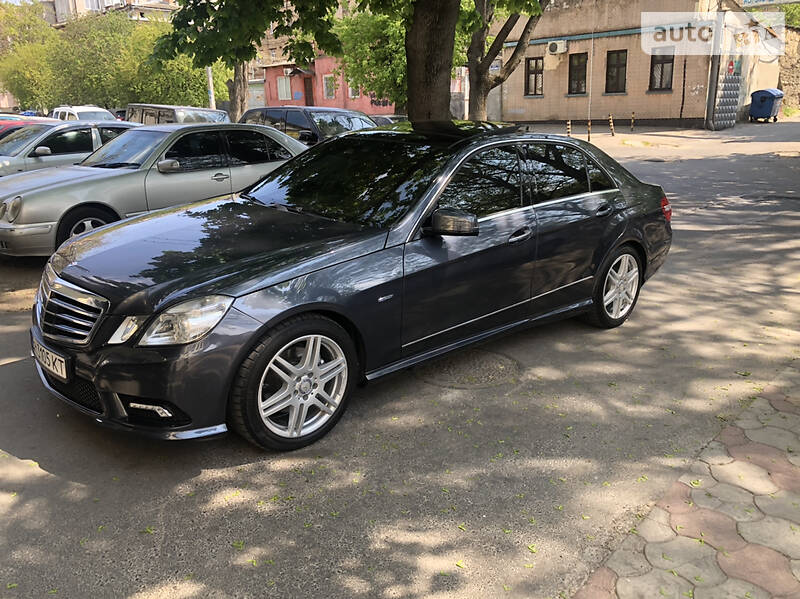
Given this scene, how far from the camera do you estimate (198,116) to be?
61.5ft

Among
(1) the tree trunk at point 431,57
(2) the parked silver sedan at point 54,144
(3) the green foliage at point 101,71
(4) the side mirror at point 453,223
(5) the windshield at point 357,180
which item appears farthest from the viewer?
(3) the green foliage at point 101,71

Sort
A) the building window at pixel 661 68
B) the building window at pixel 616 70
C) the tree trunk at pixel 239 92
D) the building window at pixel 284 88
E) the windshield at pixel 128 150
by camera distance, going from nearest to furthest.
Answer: the windshield at pixel 128 150 < the tree trunk at pixel 239 92 < the building window at pixel 661 68 < the building window at pixel 616 70 < the building window at pixel 284 88

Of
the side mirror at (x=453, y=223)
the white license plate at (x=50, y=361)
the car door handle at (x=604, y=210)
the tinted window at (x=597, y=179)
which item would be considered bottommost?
the white license plate at (x=50, y=361)

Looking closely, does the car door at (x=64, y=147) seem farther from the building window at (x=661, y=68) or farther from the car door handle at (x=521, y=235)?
the building window at (x=661, y=68)

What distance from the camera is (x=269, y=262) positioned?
362 centimetres

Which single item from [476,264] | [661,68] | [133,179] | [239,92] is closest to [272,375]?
[476,264]

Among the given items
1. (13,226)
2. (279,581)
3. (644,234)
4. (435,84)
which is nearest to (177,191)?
(13,226)

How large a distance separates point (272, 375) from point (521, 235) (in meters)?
2.01

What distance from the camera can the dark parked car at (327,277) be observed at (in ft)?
11.0

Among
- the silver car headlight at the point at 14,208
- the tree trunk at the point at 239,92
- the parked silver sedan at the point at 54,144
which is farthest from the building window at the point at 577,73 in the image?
the silver car headlight at the point at 14,208

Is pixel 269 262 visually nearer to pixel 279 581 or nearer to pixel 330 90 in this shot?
pixel 279 581

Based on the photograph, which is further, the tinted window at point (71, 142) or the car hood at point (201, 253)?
the tinted window at point (71, 142)

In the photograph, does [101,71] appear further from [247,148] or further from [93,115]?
[247,148]

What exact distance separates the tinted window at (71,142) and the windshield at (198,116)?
659cm
